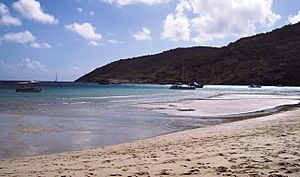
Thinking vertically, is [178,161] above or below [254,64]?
below

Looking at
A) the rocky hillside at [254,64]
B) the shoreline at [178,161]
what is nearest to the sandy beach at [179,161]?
the shoreline at [178,161]

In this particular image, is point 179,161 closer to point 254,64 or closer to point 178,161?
point 178,161

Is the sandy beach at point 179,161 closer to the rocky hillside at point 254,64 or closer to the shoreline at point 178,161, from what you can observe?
the shoreline at point 178,161

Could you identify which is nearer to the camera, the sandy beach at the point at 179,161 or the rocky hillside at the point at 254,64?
the sandy beach at the point at 179,161

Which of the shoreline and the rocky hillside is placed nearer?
the shoreline

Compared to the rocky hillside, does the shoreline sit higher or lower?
lower

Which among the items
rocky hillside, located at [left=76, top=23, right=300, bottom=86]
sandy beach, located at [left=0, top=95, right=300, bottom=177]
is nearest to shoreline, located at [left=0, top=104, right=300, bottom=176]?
sandy beach, located at [left=0, top=95, right=300, bottom=177]

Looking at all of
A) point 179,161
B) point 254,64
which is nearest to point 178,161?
point 179,161

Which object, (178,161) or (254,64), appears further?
(254,64)

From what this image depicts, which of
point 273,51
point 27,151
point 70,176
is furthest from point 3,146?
point 273,51

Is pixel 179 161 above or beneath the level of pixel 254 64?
beneath

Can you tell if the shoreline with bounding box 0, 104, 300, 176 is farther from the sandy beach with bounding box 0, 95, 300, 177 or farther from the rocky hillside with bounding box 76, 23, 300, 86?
the rocky hillside with bounding box 76, 23, 300, 86

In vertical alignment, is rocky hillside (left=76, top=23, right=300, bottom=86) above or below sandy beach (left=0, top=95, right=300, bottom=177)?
above

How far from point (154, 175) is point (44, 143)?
7.89 m
